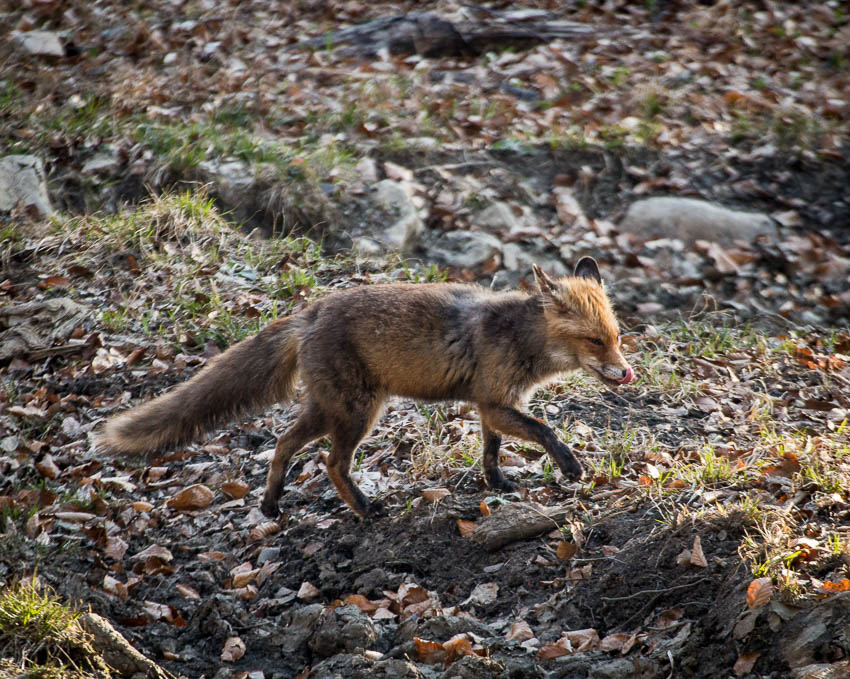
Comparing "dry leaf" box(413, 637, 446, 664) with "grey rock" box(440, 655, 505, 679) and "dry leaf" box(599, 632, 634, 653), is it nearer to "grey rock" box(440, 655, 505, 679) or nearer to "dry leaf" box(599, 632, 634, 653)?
"grey rock" box(440, 655, 505, 679)

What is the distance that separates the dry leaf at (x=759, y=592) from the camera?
11.9 ft

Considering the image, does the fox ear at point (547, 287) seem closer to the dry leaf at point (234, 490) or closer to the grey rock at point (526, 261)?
the dry leaf at point (234, 490)

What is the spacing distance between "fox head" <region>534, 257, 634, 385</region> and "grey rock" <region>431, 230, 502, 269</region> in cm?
319

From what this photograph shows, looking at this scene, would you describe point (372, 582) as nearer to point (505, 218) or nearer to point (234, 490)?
point (234, 490)

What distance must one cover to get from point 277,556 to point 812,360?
4879mm

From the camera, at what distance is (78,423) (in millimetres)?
6438

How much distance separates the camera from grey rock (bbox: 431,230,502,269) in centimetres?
854

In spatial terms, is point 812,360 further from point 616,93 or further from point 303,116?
point 303,116

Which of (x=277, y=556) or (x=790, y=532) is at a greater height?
(x=790, y=532)

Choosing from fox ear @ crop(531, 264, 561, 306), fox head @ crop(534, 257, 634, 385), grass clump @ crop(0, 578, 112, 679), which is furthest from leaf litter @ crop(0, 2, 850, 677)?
fox ear @ crop(531, 264, 561, 306)

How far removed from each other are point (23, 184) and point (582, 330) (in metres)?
6.41

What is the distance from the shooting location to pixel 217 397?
533 cm

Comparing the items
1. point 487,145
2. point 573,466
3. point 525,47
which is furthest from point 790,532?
point 525,47

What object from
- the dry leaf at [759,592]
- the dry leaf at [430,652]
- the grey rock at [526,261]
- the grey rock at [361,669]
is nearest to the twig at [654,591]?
the dry leaf at [759,592]
